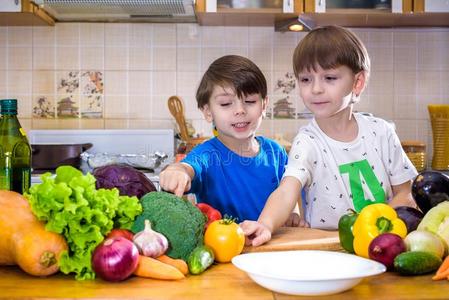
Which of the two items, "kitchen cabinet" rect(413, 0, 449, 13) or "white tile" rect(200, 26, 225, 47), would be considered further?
"white tile" rect(200, 26, 225, 47)

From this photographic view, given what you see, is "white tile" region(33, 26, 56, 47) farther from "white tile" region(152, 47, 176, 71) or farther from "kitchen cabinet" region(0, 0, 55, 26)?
"white tile" region(152, 47, 176, 71)

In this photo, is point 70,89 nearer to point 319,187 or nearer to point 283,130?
point 283,130

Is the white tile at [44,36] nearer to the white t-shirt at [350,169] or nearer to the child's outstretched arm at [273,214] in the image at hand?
the white t-shirt at [350,169]

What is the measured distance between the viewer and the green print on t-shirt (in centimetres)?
154

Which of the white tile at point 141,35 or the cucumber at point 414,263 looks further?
the white tile at point 141,35

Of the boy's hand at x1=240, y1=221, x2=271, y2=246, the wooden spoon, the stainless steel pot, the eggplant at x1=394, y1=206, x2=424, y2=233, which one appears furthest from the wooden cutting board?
the wooden spoon

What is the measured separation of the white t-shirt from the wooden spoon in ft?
5.22

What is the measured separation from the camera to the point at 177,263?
0.93 metres

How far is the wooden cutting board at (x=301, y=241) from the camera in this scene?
43.6 inches

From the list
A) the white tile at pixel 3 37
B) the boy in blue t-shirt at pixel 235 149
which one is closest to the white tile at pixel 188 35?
the white tile at pixel 3 37

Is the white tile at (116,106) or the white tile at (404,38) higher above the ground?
the white tile at (404,38)

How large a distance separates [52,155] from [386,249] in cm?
219

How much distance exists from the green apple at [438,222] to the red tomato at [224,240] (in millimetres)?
321

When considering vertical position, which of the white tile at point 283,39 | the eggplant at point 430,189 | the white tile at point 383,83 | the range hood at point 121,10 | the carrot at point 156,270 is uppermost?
the range hood at point 121,10
